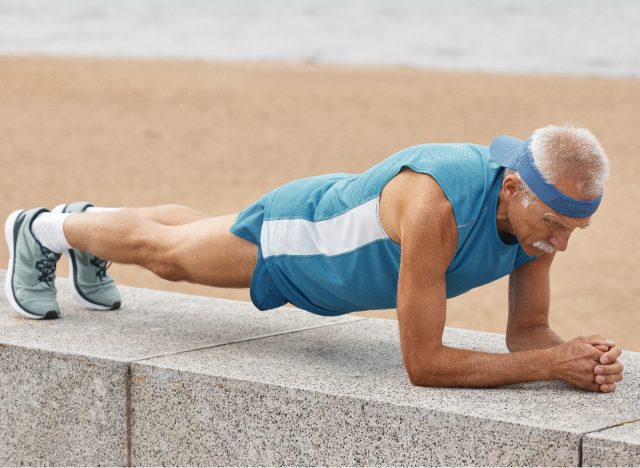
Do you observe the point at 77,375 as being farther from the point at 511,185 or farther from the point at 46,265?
the point at 511,185

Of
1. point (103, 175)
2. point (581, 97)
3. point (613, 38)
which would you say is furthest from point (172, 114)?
point (613, 38)

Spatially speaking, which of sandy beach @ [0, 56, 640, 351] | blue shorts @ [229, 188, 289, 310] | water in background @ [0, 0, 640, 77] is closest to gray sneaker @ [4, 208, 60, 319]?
blue shorts @ [229, 188, 289, 310]

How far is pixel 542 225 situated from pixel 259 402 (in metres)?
1.01

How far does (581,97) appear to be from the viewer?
1811 centimetres

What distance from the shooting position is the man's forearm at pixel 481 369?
343cm

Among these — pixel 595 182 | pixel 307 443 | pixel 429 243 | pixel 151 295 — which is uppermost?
pixel 595 182

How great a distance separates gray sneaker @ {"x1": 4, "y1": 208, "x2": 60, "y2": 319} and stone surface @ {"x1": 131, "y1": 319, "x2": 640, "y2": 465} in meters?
0.91

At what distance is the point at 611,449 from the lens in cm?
290

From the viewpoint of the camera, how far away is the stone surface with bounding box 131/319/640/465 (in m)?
3.09

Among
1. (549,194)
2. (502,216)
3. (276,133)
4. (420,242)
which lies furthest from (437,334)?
(276,133)

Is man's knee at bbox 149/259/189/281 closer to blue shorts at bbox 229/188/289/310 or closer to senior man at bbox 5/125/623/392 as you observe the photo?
senior man at bbox 5/125/623/392

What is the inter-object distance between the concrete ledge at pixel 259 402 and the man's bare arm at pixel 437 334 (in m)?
0.05

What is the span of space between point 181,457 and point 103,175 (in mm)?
9553

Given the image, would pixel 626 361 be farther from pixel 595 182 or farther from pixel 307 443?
pixel 307 443
